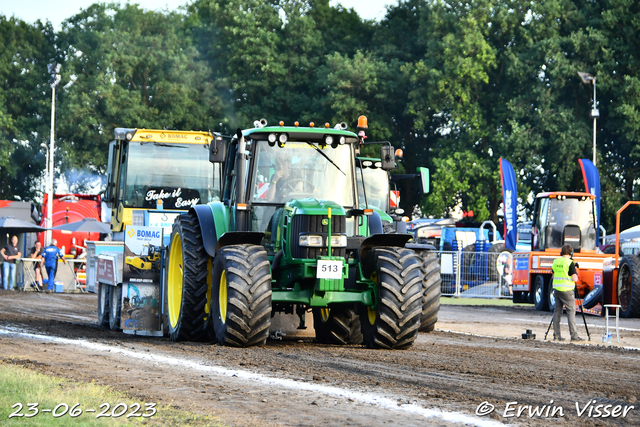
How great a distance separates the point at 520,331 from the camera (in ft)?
59.7

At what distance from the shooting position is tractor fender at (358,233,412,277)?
11.9m

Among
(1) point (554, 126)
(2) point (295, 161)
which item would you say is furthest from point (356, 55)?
(2) point (295, 161)

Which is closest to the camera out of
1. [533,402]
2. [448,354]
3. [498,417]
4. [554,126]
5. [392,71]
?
[498,417]

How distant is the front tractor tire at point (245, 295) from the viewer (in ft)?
36.6

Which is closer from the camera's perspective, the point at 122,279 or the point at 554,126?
the point at 122,279

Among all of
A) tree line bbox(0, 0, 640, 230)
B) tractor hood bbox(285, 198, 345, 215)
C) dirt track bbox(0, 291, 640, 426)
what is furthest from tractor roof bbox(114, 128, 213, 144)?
tree line bbox(0, 0, 640, 230)

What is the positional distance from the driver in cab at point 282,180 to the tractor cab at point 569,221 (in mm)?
16516

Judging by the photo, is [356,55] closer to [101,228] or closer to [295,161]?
[101,228]

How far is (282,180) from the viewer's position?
12.3 meters

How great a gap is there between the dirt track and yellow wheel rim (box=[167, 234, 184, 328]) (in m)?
0.68

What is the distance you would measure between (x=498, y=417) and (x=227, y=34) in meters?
47.8

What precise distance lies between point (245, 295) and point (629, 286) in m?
13.9

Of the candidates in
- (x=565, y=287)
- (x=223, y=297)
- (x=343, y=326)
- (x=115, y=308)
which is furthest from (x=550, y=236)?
(x=223, y=297)

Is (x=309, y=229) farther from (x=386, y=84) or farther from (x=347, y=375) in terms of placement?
(x=386, y=84)
